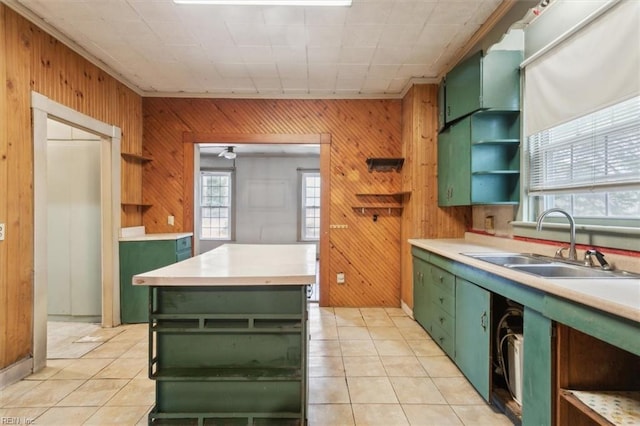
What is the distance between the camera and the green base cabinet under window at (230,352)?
1.84m

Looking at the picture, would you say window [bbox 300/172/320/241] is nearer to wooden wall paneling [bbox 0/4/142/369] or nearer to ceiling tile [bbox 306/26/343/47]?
ceiling tile [bbox 306/26/343/47]

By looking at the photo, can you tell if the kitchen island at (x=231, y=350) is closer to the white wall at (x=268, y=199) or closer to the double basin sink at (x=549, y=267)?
the double basin sink at (x=549, y=267)

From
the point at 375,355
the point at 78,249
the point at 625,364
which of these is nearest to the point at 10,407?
the point at 78,249

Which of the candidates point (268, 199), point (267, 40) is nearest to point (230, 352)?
point (267, 40)

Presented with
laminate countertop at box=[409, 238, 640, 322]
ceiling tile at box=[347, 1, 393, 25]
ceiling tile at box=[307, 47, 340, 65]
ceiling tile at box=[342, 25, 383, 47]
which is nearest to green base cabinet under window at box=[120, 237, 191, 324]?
ceiling tile at box=[307, 47, 340, 65]

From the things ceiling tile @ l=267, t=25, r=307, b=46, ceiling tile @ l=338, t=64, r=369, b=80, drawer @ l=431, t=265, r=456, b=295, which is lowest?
drawer @ l=431, t=265, r=456, b=295

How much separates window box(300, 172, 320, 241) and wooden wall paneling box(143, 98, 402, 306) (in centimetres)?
380

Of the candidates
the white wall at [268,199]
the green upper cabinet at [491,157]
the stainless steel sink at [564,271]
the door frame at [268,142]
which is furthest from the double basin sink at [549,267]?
the white wall at [268,199]

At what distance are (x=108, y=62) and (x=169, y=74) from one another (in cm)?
60

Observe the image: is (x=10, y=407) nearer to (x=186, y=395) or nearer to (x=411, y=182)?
(x=186, y=395)

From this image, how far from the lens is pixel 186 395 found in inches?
74.4

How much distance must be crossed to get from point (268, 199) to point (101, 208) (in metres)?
4.68

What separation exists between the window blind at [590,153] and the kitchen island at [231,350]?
2034 mm

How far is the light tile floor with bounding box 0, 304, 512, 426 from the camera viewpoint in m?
2.07
